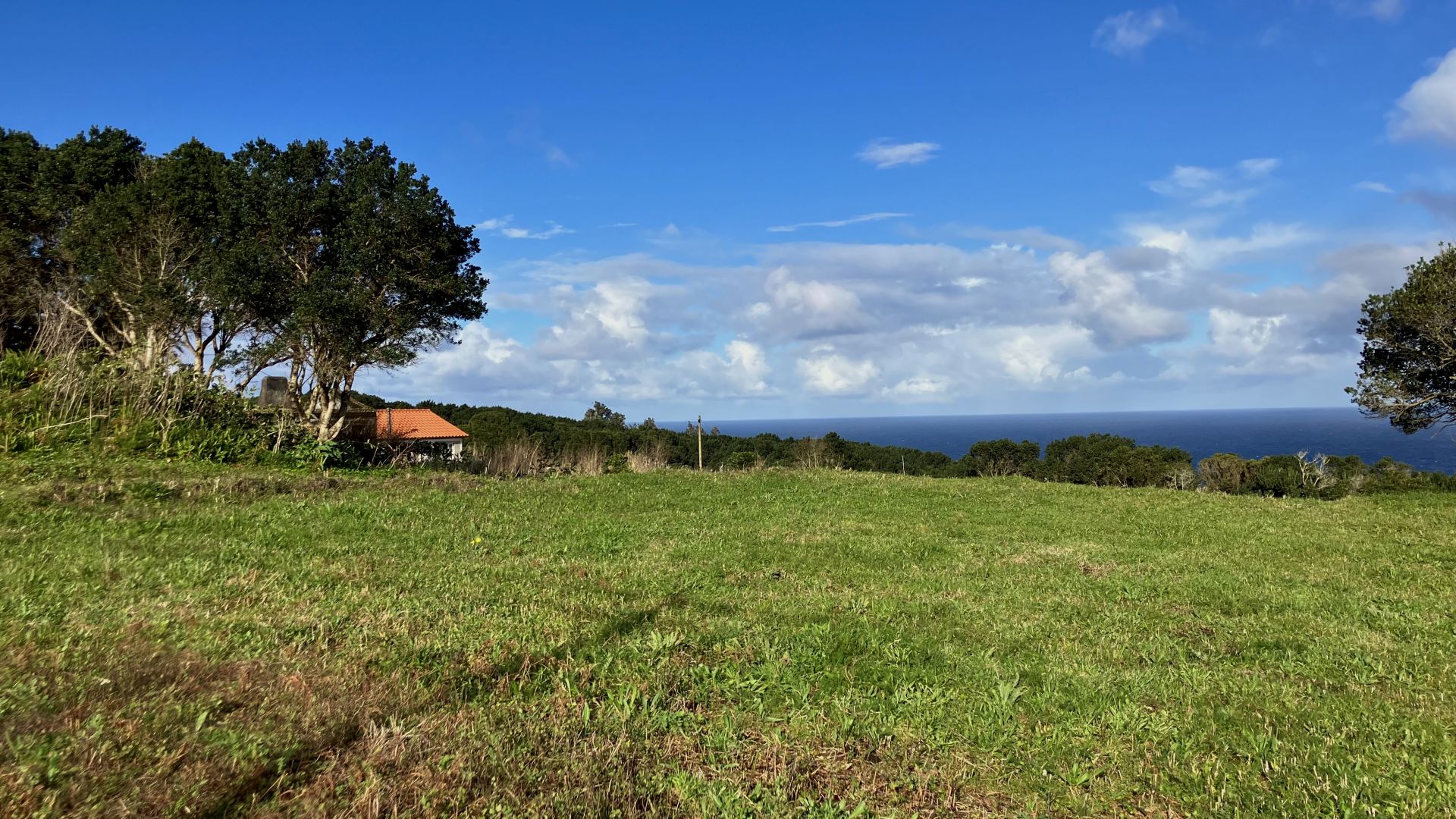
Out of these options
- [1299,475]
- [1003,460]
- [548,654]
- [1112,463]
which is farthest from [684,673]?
[1003,460]

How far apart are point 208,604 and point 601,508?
7.21 m

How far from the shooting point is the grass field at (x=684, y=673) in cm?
322

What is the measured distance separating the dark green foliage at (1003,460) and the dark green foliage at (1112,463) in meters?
1.42

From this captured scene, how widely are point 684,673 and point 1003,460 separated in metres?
66.0

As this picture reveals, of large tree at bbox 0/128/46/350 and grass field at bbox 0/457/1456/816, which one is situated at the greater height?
large tree at bbox 0/128/46/350

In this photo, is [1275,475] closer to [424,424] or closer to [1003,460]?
[1003,460]

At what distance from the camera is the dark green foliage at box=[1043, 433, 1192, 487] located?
53.7 meters

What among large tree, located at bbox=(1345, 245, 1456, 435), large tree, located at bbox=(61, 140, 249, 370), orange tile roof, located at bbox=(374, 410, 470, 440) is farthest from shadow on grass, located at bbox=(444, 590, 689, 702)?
orange tile roof, located at bbox=(374, 410, 470, 440)

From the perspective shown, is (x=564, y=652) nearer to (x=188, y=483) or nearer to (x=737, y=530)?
(x=737, y=530)

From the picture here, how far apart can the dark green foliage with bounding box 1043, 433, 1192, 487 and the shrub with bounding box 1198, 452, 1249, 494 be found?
1.30 m

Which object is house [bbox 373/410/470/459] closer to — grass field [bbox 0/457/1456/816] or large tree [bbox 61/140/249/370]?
large tree [bbox 61/140/249/370]

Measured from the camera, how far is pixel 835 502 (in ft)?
46.0

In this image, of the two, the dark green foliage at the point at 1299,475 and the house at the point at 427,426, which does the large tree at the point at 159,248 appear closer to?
the house at the point at 427,426

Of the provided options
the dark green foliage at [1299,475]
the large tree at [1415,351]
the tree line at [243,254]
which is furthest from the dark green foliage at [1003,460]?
the tree line at [243,254]
